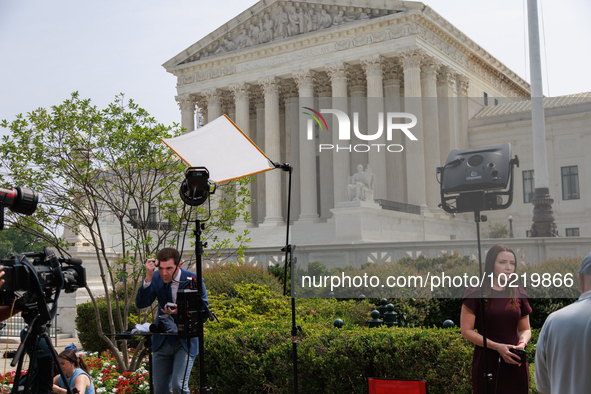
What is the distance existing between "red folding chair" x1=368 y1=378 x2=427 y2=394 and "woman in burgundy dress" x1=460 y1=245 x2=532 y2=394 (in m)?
0.87

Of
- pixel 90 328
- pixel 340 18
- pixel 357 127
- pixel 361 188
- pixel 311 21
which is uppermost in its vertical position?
pixel 311 21

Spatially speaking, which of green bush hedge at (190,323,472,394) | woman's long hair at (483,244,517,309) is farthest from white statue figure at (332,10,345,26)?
woman's long hair at (483,244,517,309)

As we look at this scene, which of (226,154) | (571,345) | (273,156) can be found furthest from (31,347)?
(273,156)

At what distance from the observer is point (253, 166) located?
25.0 feet

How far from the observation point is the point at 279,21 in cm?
4394

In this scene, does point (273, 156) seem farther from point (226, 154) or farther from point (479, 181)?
point (479, 181)

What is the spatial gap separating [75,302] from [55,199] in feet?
34.8

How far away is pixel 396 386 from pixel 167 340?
2.56m

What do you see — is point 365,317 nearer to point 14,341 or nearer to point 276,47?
point 14,341

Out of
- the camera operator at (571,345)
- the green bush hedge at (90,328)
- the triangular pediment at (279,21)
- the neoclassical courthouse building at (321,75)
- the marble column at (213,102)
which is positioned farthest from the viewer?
the marble column at (213,102)

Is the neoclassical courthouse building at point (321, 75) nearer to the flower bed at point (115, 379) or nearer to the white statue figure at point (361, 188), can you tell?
the white statue figure at point (361, 188)

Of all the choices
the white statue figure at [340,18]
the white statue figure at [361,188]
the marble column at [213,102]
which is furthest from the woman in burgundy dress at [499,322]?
the marble column at [213,102]

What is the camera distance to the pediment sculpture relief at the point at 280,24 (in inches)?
1604

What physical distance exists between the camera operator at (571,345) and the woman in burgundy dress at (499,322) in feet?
5.26
